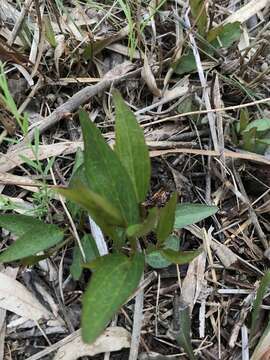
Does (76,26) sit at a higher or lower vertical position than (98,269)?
higher

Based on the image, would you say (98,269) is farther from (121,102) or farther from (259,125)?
(259,125)

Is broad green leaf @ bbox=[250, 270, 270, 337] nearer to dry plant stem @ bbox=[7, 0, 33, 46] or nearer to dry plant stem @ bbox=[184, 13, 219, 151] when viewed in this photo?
dry plant stem @ bbox=[184, 13, 219, 151]

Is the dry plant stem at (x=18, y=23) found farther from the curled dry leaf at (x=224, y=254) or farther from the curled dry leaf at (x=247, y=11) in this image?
the curled dry leaf at (x=224, y=254)

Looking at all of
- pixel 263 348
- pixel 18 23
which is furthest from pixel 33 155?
pixel 263 348

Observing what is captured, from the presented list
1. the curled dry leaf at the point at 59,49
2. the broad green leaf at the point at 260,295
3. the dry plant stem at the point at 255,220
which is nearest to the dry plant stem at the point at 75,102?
the curled dry leaf at the point at 59,49

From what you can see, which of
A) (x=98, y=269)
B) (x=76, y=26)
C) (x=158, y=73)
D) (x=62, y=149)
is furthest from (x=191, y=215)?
(x=76, y=26)

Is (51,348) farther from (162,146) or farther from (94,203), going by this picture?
(162,146)

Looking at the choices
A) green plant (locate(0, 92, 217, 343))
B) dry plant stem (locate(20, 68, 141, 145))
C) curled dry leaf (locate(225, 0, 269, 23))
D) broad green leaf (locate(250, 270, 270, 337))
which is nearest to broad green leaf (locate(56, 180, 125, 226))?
green plant (locate(0, 92, 217, 343))
